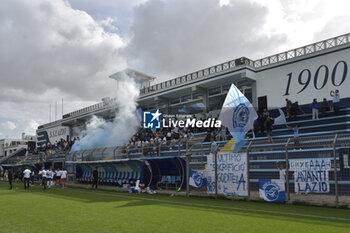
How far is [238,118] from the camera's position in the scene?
45.1ft

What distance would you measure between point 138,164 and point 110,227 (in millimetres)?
12054

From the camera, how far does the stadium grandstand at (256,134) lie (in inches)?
441

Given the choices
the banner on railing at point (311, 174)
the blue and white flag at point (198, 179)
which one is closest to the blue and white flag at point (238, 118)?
the blue and white flag at point (198, 179)

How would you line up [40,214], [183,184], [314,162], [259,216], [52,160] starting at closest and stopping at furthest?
[259,216], [40,214], [314,162], [183,184], [52,160]

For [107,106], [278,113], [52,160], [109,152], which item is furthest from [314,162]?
[107,106]

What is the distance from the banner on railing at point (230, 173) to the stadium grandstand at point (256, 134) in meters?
0.24

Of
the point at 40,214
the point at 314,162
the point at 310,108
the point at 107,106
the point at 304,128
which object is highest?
the point at 107,106

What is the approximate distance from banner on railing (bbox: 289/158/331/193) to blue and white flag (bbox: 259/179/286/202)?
1.75 ft

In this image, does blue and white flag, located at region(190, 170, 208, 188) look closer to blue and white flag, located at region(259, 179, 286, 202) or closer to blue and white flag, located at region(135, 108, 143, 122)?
blue and white flag, located at region(259, 179, 286, 202)

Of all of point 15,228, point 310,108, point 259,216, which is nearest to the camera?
point 15,228

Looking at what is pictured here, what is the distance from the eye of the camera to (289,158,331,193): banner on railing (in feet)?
34.2

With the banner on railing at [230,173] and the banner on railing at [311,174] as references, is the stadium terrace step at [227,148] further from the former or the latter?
the banner on railing at [311,174]

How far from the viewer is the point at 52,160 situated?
2950 cm

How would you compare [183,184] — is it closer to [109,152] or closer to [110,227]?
[109,152]
